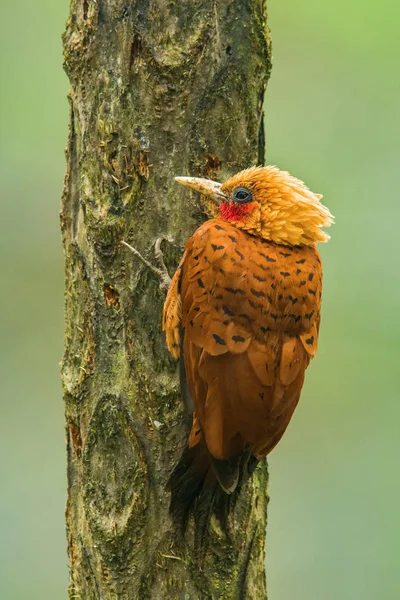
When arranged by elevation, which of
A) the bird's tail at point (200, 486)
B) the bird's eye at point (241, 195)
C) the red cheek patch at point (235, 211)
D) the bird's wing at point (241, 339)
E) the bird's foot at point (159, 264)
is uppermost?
the bird's eye at point (241, 195)

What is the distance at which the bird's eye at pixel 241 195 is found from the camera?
8.57 ft

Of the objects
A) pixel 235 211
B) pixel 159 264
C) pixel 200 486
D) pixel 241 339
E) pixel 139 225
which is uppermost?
pixel 235 211

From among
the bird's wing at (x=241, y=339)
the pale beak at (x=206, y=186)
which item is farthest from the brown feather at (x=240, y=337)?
the pale beak at (x=206, y=186)

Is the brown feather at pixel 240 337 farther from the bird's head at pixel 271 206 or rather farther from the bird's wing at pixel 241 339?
the bird's head at pixel 271 206

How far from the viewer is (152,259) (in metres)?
2.53

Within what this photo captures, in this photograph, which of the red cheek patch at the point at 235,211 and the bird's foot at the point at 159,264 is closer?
the bird's foot at the point at 159,264

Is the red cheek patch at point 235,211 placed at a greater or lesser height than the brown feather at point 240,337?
greater

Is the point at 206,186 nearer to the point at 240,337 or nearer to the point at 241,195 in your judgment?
the point at 241,195

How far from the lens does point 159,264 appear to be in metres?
2.53

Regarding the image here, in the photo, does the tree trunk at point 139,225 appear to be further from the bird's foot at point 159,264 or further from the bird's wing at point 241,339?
the bird's wing at point 241,339

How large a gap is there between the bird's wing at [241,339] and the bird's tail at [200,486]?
0.17 ft

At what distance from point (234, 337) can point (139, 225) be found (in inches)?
18.9

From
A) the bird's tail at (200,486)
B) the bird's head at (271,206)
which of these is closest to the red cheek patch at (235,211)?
the bird's head at (271,206)

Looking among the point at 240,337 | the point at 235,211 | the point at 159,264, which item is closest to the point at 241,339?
the point at 240,337
